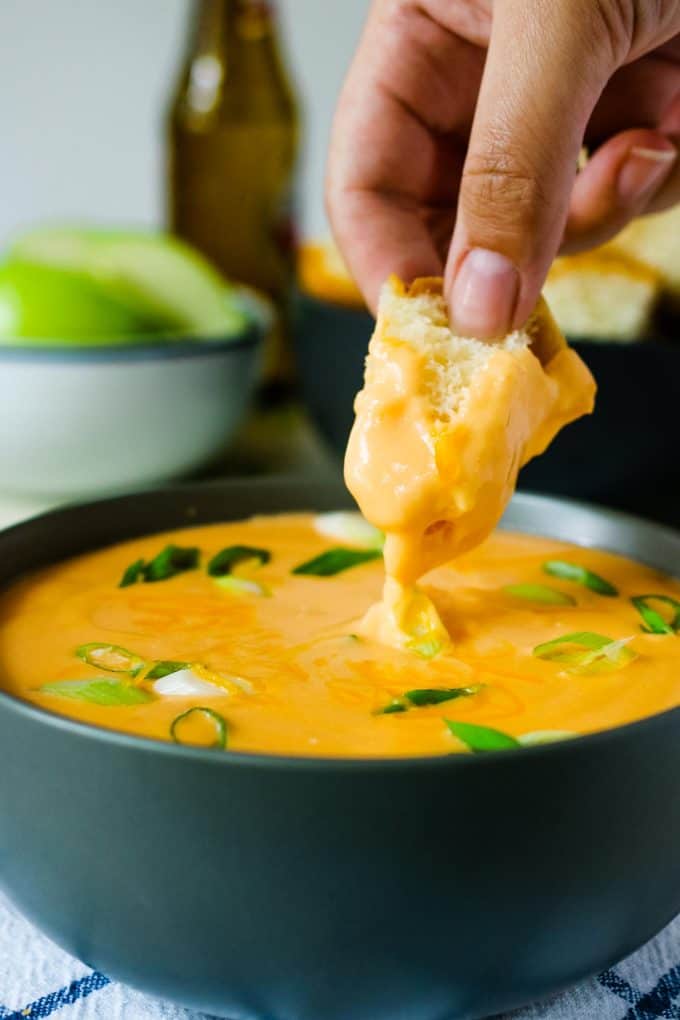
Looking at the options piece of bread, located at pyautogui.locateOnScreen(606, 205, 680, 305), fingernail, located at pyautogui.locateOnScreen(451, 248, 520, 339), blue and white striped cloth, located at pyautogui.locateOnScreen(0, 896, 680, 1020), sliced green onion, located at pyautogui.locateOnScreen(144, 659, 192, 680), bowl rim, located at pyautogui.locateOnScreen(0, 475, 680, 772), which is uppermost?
fingernail, located at pyautogui.locateOnScreen(451, 248, 520, 339)

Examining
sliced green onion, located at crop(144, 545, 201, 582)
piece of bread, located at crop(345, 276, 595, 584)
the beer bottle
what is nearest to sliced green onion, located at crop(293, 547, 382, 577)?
sliced green onion, located at crop(144, 545, 201, 582)

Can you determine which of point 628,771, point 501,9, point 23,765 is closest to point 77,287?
point 501,9

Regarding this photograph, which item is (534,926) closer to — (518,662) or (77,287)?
(518,662)

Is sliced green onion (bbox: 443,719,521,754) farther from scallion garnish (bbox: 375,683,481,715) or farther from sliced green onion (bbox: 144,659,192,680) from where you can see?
sliced green onion (bbox: 144,659,192,680)

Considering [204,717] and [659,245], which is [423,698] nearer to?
[204,717]

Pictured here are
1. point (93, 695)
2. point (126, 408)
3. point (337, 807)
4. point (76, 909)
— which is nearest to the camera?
point (337, 807)
